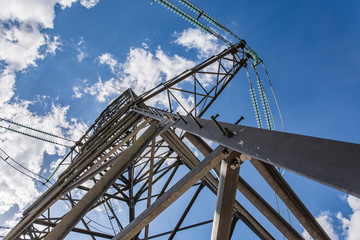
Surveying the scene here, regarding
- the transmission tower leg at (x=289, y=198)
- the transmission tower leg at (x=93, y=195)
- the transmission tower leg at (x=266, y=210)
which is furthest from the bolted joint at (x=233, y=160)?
the transmission tower leg at (x=93, y=195)

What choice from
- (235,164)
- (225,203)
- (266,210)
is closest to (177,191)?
(225,203)

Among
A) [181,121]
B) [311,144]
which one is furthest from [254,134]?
[181,121]

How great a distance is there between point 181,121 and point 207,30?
8.18m

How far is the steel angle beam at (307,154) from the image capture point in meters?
1.11

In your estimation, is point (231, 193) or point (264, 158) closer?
point (264, 158)

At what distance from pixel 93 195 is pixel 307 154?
2601 millimetres

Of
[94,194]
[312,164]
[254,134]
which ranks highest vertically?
[94,194]

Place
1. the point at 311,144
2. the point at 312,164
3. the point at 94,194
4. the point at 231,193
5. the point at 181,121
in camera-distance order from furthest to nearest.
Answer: the point at 181,121
the point at 94,194
the point at 231,193
the point at 311,144
the point at 312,164

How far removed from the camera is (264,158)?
5.36ft

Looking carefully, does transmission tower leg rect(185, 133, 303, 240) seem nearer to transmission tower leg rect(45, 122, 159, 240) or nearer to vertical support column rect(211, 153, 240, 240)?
transmission tower leg rect(45, 122, 159, 240)

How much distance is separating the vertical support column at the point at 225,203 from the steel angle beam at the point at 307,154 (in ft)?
0.99

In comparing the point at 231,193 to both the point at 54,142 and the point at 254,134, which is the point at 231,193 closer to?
the point at 254,134

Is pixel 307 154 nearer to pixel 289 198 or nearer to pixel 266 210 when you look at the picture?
pixel 289 198

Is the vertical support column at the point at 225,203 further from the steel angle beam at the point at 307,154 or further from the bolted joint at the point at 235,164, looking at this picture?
the steel angle beam at the point at 307,154
